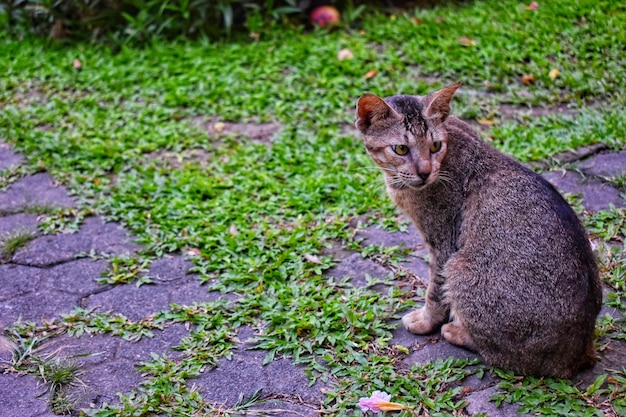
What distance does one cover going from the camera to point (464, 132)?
13.6 feet

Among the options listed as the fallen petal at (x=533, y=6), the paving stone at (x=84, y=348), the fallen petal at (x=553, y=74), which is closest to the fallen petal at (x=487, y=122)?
the fallen petal at (x=553, y=74)

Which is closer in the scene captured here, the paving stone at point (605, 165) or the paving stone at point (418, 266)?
the paving stone at point (418, 266)

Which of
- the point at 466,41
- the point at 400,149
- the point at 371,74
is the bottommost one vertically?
the point at 371,74

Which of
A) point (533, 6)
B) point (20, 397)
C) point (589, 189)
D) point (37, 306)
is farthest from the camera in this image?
point (533, 6)

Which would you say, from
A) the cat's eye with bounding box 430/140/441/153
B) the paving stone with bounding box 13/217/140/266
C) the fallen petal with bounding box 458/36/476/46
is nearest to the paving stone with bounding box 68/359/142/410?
the paving stone with bounding box 13/217/140/266

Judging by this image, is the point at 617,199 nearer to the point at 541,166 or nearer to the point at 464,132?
the point at 541,166

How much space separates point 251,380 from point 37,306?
1572 mm

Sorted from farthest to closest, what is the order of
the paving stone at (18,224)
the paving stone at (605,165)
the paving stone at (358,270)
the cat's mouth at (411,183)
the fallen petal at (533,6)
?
the fallen petal at (533,6) < the paving stone at (605,165) < the paving stone at (18,224) < the paving stone at (358,270) < the cat's mouth at (411,183)

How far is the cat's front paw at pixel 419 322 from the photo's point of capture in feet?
13.4

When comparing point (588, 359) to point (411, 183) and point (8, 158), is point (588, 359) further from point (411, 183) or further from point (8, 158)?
point (8, 158)

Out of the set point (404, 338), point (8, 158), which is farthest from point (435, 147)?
point (8, 158)

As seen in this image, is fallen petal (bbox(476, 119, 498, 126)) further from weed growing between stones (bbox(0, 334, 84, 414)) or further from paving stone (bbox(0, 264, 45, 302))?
weed growing between stones (bbox(0, 334, 84, 414))

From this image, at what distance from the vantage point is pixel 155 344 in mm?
4191

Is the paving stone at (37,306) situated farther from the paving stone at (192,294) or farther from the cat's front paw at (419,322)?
the cat's front paw at (419,322)
